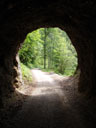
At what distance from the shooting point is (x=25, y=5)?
587 cm

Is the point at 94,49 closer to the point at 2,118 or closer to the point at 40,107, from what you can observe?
the point at 40,107

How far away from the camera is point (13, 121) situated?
18.6ft

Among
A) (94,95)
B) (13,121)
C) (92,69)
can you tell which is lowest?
(13,121)

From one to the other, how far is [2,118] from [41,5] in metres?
6.16

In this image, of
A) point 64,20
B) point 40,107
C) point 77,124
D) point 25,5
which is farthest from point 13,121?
point 64,20

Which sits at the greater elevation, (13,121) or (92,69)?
(92,69)

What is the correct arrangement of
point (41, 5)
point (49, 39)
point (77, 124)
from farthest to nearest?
point (49, 39) → point (41, 5) → point (77, 124)

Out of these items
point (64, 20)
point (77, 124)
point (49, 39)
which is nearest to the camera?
point (77, 124)

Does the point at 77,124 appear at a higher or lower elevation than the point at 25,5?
lower

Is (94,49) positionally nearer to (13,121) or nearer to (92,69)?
(92,69)

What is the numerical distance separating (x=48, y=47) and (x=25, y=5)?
2945cm

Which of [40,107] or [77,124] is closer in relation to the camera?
[77,124]

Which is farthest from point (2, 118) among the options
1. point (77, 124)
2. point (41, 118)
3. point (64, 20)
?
point (64, 20)

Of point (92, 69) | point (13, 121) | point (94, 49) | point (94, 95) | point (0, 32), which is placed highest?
point (0, 32)
